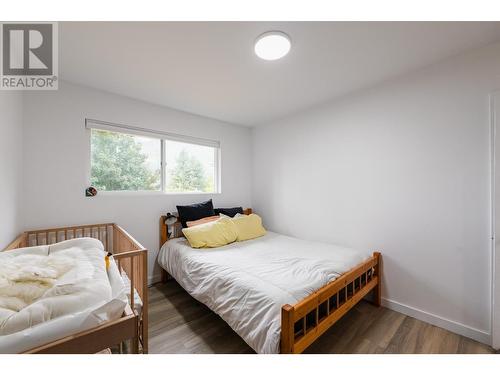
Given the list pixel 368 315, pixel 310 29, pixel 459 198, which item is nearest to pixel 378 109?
pixel 459 198

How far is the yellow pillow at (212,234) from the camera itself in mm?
2314

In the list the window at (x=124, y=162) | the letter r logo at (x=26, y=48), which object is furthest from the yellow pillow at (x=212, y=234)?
the letter r logo at (x=26, y=48)

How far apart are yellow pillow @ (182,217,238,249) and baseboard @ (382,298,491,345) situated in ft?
5.85

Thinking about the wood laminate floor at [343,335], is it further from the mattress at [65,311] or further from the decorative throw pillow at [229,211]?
the decorative throw pillow at [229,211]

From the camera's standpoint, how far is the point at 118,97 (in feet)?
7.73

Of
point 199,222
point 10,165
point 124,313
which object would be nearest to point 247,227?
point 199,222

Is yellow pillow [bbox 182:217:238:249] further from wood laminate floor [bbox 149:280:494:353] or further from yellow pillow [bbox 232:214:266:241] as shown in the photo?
wood laminate floor [bbox 149:280:494:353]

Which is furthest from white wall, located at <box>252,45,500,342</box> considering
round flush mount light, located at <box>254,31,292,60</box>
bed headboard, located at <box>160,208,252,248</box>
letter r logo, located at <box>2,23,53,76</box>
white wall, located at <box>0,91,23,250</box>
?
white wall, located at <box>0,91,23,250</box>

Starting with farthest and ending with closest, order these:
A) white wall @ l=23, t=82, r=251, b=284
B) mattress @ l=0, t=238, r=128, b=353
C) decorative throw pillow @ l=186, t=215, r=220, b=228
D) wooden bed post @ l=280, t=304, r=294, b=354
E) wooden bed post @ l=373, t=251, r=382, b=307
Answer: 1. decorative throw pillow @ l=186, t=215, r=220, b=228
2. wooden bed post @ l=373, t=251, r=382, b=307
3. white wall @ l=23, t=82, r=251, b=284
4. wooden bed post @ l=280, t=304, r=294, b=354
5. mattress @ l=0, t=238, r=128, b=353

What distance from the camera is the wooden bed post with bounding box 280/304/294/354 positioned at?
3.74 ft

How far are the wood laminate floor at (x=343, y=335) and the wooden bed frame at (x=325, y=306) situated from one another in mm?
228

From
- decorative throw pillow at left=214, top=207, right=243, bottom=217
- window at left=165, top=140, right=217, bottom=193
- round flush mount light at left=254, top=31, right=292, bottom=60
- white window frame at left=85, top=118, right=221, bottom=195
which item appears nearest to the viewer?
round flush mount light at left=254, top=31, right=292, bottom=60

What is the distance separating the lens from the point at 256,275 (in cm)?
160
